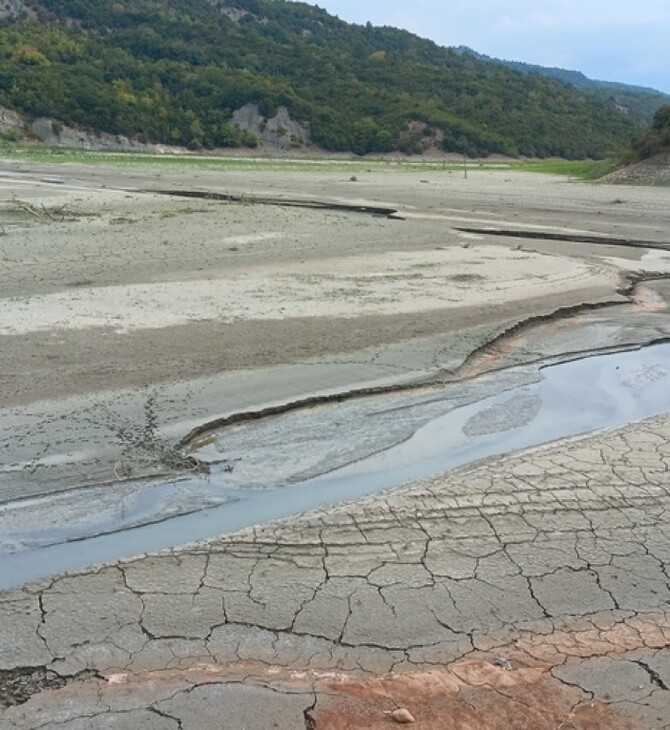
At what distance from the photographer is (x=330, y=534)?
585 cm

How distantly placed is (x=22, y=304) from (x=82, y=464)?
579cm

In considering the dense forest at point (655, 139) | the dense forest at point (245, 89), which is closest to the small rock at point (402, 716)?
the dense forest at point (655, 139)

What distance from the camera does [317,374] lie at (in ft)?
32.1

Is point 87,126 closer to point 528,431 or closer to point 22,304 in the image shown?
point 22,304

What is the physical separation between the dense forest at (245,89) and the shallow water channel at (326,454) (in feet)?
237

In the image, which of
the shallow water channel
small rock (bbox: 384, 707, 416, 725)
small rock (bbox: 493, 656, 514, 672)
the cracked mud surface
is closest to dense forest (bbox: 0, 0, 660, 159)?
the shallow water channel

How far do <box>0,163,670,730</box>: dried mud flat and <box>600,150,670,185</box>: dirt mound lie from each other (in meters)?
24.7

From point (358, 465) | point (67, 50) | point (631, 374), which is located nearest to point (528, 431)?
point (358, 465)

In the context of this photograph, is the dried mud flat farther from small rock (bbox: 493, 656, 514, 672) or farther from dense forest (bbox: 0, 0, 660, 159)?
dense forest (bbox: 0, 0, 660, 159)

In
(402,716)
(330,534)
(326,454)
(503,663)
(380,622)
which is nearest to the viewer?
(402,716)

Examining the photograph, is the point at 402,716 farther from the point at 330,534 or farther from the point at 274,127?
the point at 274,127

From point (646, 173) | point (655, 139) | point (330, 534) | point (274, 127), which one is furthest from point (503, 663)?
point (274, 127)

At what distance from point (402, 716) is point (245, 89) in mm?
86738

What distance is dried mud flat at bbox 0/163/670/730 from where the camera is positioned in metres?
4.25
